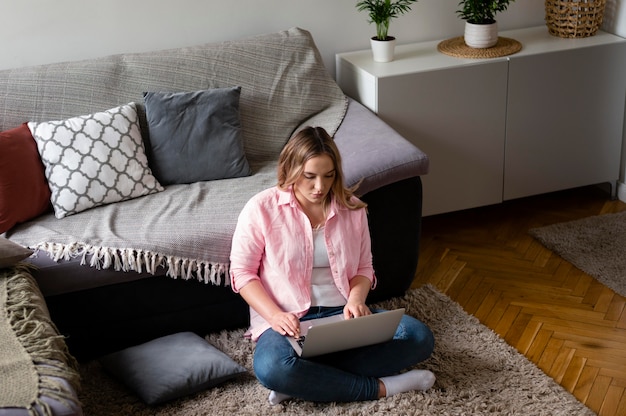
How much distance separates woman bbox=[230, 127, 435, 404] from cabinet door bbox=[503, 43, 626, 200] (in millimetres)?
1216

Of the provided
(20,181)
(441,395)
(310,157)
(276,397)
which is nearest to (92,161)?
(20,181)

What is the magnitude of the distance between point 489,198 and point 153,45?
1.53 metres

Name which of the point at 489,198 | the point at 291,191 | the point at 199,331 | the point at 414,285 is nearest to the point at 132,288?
the point at 199,331

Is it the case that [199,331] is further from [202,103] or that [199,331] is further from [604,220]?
[604,220]

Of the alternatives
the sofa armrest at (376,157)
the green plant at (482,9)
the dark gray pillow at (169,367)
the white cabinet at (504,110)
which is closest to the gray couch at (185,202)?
the sofa armrest at (376,157)

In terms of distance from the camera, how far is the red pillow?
280cm

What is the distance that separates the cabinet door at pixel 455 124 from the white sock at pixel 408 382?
113cm

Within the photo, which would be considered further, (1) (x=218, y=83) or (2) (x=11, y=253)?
(1) (x=218, y=83)

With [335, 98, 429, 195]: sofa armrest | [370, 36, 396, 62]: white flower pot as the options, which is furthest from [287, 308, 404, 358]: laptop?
[370, 36, 396, 62]: white flower pot

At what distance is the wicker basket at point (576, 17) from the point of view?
3.57 m

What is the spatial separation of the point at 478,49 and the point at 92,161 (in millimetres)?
1596

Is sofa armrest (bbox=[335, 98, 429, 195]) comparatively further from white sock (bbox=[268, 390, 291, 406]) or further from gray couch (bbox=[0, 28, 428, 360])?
white sock (bbox=[268, 390, 291, 406])

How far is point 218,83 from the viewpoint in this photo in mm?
3254

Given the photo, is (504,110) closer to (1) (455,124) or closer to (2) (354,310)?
(1) (455,124)
